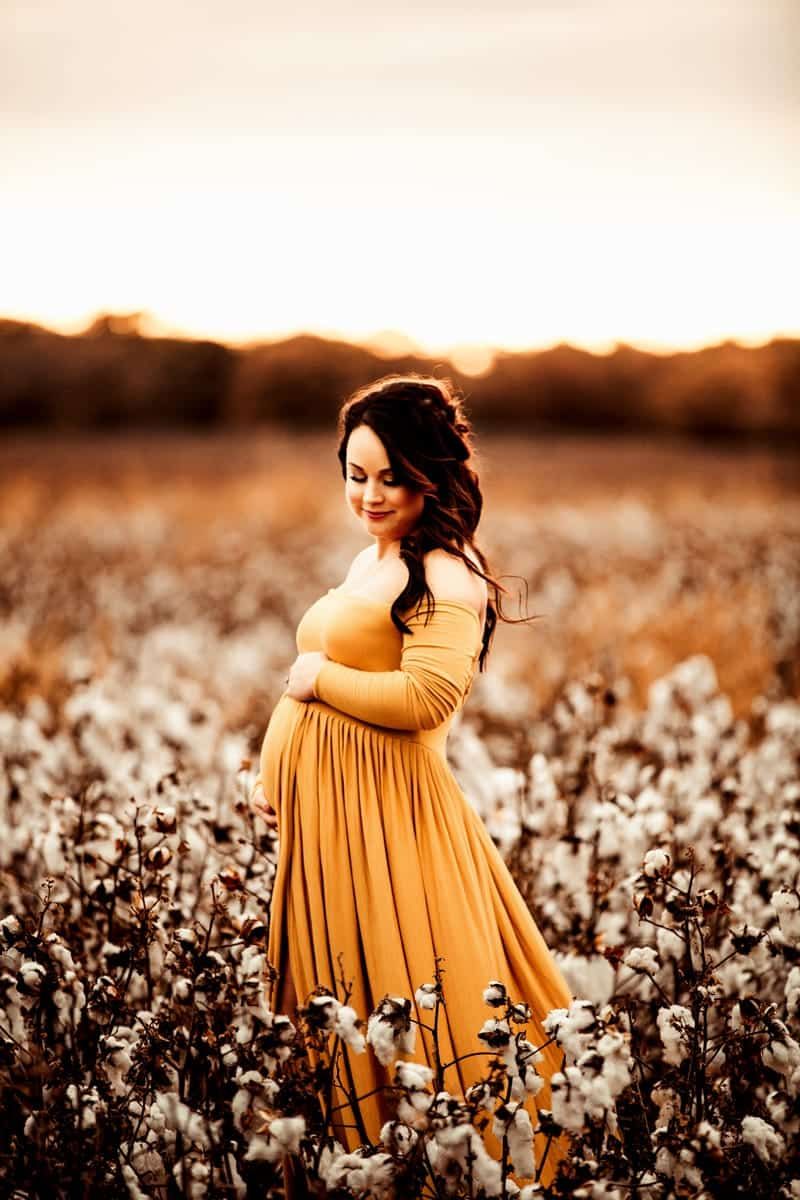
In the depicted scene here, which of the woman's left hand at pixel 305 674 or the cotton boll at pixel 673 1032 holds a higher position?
the woman's left hand at pixel 305 674

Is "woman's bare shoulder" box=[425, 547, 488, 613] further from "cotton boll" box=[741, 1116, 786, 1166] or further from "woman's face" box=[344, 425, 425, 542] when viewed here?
"cotton boll" box=[741, 1116, 786, 1166]

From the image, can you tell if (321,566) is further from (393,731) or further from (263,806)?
(393,731)

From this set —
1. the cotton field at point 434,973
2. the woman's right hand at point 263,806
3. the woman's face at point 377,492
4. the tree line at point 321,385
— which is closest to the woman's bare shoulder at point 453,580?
the woman's face at point 377,492

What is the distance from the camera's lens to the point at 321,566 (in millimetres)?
11438

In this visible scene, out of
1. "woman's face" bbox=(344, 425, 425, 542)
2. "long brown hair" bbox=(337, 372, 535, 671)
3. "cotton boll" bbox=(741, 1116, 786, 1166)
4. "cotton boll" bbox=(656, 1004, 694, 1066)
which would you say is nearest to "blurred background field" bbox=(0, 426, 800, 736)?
"long brown hair" bbox=(337, 372, 535, 671)

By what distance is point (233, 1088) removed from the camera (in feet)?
7.41

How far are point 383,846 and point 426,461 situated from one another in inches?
35.2

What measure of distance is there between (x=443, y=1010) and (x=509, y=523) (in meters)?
12.9

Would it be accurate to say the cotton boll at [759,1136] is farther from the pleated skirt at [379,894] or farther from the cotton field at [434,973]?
the pleated skirt at [379,894]

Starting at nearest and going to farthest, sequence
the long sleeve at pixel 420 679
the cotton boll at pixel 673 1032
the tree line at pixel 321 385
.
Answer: the cotton boll at pixel 673 1032, the long sleeve at pixel 420 679, the tree line at pixel 321 385

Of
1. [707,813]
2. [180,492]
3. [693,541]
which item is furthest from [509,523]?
[707,813]

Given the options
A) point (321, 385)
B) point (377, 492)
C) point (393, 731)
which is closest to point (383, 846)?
point (393, 731)

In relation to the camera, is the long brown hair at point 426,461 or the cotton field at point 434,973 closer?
the cotton field at point 434,973

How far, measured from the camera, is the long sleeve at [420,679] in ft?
7.63
